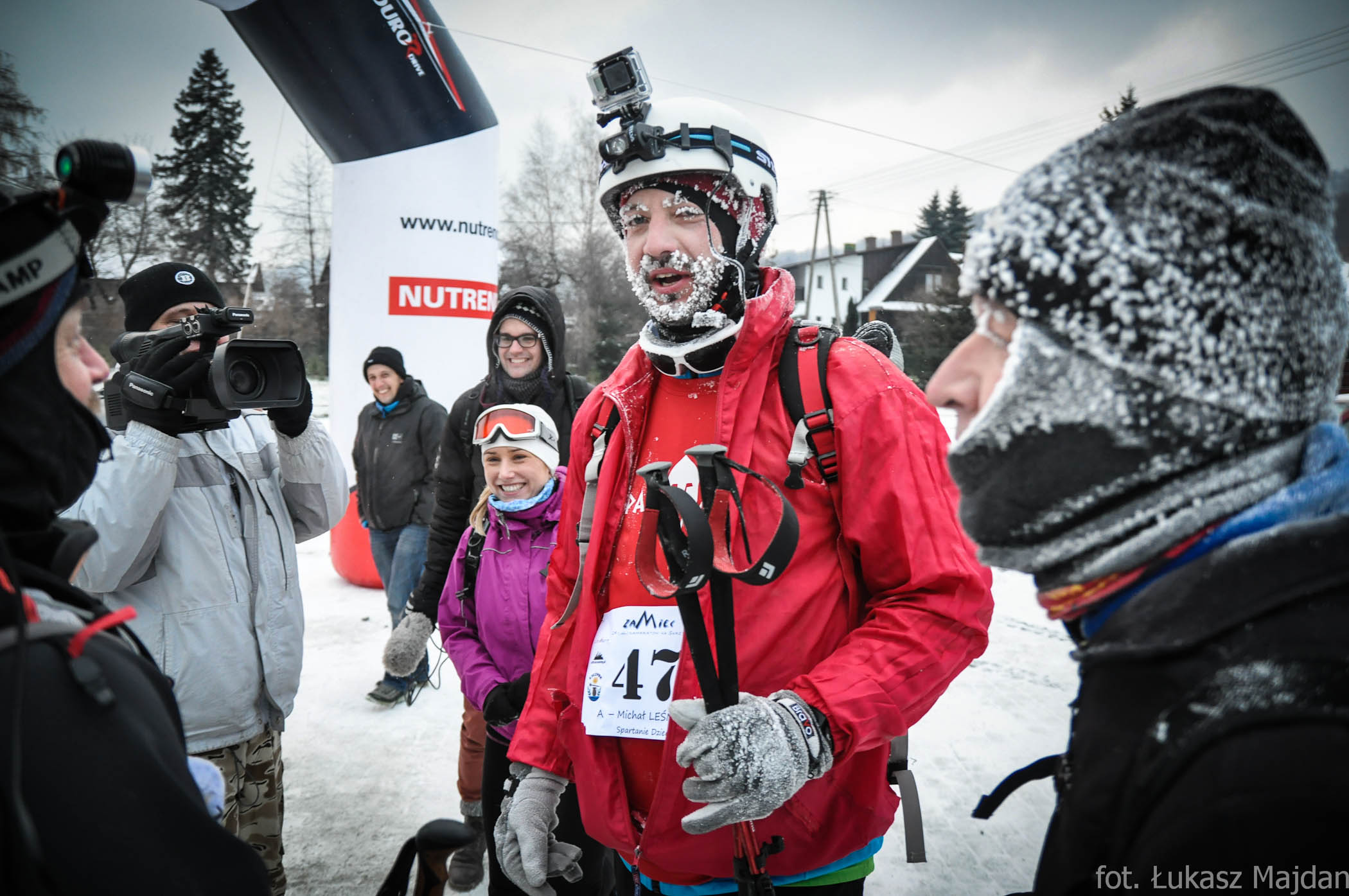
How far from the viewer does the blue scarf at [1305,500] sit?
74 centimetres

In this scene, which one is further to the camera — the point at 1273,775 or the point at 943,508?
the point at 943,508

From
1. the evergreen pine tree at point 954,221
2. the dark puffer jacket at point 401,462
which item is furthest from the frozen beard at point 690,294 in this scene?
the evergreen pine tree at point 954,221

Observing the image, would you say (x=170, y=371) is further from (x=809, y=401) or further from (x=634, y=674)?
(x=809, y=401)

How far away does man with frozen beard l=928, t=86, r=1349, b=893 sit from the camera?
2.14 ft

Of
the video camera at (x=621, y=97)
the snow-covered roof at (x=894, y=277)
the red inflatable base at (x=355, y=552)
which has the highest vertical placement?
the snow-covered roof at (x=894, y=277)

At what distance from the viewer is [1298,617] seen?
2.21ft

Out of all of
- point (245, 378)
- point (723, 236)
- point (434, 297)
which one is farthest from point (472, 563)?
point (434, 297)

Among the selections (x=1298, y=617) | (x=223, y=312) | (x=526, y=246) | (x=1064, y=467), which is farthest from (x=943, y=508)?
(x=526, y=246)

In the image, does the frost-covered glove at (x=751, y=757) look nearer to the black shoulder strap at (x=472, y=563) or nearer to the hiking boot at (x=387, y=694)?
the black shoulder strap at (x=472, y=563)

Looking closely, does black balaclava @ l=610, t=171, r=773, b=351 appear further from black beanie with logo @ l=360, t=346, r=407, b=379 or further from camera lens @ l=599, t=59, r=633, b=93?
black beanie with logo @ l=360, t=346, r=407, b=379

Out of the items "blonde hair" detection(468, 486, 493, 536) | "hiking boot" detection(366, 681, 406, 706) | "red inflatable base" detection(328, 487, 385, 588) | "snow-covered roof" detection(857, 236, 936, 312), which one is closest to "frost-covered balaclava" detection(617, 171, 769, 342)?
"blonde hair" detection(468, 486, 493, 536)

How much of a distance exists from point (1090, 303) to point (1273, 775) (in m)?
0.49

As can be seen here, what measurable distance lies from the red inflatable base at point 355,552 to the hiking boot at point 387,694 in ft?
7.65

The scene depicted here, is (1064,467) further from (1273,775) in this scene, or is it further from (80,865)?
A: (80,865)
